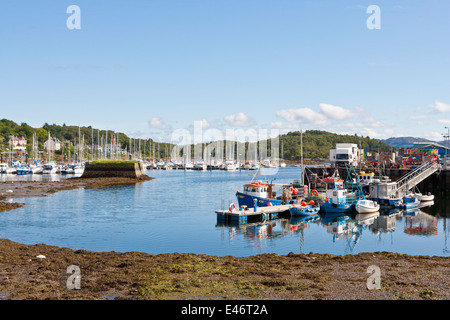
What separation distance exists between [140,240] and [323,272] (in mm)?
19356

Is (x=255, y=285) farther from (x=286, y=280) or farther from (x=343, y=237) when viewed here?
(x=343, y=237)

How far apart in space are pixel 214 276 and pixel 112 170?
100364 mm

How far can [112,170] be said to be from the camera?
117 m

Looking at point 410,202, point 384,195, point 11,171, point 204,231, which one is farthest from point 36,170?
point 410,202

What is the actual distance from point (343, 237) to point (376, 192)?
2368 cm

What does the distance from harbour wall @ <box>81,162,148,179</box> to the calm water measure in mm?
53022

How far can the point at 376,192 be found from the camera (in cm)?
6038

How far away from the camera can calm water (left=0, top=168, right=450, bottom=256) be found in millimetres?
34219

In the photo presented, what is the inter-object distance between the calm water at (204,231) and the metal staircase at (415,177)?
604cm

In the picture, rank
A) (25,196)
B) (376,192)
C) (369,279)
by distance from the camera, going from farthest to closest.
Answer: (25,196) → (376,192) → (369,279)

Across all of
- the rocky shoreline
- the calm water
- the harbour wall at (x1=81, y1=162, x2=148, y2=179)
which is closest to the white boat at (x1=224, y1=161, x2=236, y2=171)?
the harbour wall at (x1=81, y1=162, x2=148, y2=179)
